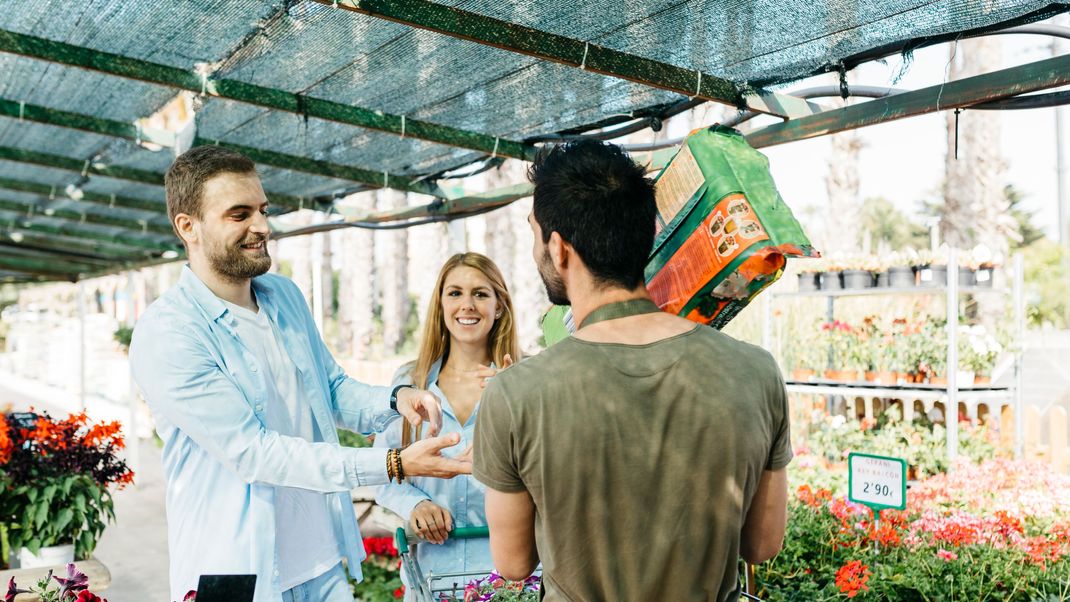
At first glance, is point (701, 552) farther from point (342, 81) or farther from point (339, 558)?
point (342, 81)

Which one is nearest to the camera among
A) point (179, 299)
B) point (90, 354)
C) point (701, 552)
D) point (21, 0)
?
point (701, 552)

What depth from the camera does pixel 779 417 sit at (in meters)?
1.49

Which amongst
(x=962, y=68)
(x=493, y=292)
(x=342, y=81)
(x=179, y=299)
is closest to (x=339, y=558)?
(x=179, y=299)

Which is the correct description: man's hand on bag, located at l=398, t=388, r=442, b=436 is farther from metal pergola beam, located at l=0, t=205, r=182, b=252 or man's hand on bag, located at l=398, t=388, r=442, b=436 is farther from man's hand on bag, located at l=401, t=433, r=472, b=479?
metal pergola beam, located at l=0, t=205, r=182, b=252

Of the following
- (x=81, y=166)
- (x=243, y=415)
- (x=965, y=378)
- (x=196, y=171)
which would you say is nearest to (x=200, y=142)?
(x=81, y=166)

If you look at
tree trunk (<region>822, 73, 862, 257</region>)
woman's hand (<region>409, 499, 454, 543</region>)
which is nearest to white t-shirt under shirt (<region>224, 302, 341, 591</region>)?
woman's hand (<region>409, 499, 454, 543</region>)

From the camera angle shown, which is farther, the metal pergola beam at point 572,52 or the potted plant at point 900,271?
the potted plant at point 900,271

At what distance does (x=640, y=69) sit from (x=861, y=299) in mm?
8452

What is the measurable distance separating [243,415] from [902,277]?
273 inches

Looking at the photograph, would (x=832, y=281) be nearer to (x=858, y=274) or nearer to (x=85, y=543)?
(x=858, y=274)

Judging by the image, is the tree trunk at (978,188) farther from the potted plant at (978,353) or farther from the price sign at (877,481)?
the price sign at (877,481)

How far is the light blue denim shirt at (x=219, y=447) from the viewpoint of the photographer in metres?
2.01

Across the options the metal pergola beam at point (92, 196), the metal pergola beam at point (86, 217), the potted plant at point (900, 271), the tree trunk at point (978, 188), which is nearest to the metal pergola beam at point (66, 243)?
the metal pergola beam at point (86, 217)

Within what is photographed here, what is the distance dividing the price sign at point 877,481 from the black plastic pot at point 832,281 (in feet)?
16.7
